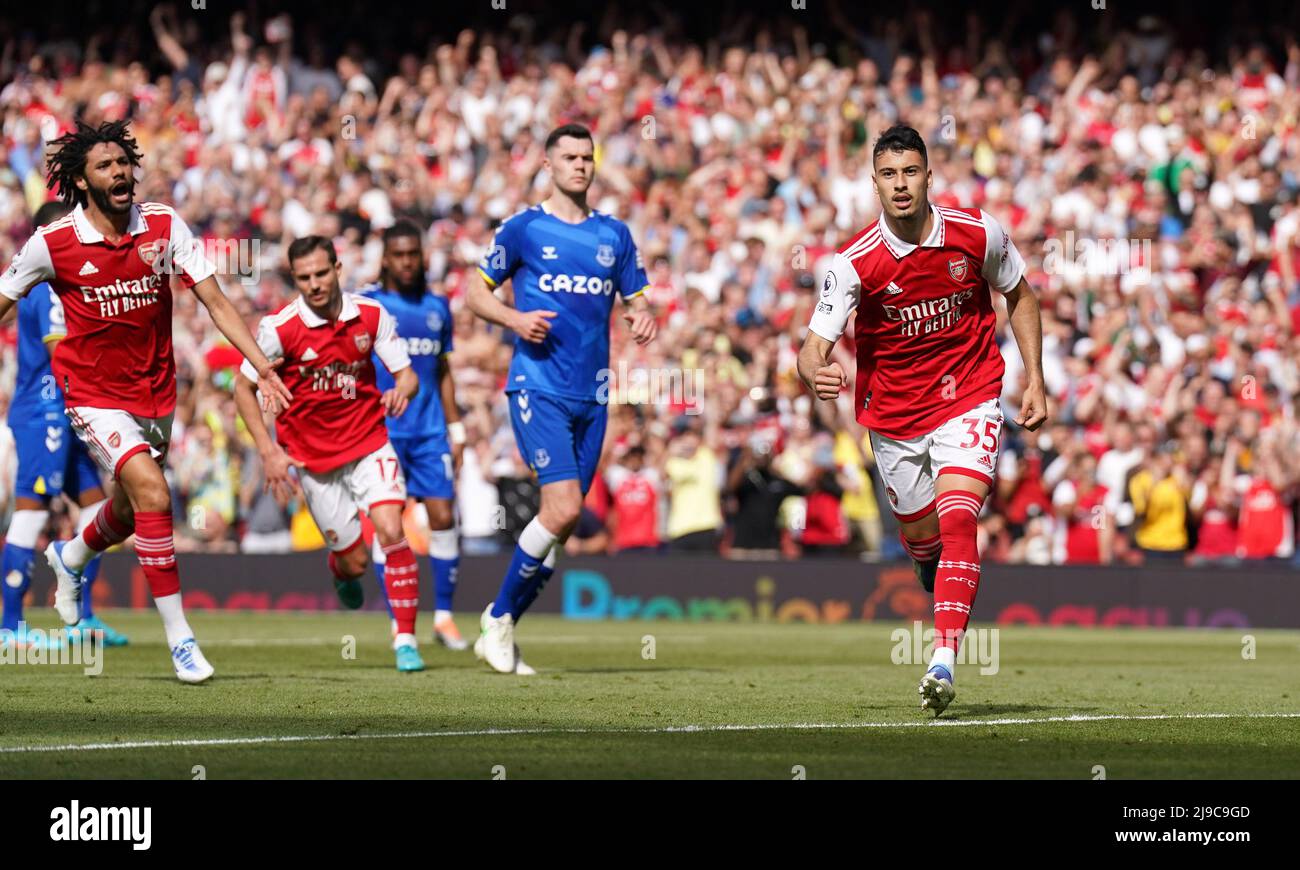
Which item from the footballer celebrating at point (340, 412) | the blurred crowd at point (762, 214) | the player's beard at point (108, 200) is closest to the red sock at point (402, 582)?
the footballer celebrating at point (340, 412)

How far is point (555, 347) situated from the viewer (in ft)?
38.8

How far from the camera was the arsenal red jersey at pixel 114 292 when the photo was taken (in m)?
10.6

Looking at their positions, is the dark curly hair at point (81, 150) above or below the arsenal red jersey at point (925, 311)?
above

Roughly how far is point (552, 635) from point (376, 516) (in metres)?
4.95

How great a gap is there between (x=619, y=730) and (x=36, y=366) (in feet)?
23.7

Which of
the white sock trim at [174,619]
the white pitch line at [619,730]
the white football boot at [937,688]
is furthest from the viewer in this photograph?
the white sock trim at [174,619]

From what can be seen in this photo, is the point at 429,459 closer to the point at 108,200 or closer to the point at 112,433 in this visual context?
the point at 112,433

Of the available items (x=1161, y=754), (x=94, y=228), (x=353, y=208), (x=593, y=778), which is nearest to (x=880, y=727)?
(x=1161, y=754)

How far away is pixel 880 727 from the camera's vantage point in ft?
28.1

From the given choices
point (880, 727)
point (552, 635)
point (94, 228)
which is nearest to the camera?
point (880, 727)

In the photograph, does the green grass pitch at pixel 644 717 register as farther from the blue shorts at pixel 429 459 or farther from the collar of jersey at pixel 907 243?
the collar of jersey at pixel 907 243

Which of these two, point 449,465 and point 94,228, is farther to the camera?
point 449,465

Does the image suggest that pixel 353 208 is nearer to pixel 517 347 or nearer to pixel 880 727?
pixel 517 347

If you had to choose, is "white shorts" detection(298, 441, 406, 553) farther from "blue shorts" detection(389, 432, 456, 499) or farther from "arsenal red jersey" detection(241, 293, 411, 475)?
"blue shorts" detection(389, 432, 456, 499)
